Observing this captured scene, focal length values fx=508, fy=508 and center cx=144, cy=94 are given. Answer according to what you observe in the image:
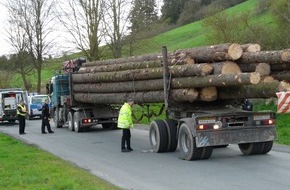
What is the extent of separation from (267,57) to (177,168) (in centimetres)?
331

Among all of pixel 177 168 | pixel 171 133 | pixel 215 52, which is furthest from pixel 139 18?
pixel 177 168

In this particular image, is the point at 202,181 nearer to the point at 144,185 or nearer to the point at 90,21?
the point at 144,185

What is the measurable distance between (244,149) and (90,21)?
23790 millimetres

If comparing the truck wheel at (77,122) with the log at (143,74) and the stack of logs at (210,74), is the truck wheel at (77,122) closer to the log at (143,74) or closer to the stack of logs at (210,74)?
the log at (143,74)

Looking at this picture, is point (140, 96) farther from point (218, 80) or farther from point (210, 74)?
point (218, 80)

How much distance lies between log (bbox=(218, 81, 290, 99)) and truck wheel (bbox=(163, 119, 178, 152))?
5.69 ft

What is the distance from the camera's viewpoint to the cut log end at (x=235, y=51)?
12.2 m

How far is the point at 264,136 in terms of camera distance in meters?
12.9

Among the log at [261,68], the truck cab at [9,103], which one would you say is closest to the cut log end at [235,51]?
the log at [261,68]

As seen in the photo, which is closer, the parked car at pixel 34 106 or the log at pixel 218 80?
the log at pixel 218 80

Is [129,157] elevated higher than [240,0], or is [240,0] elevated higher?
[240,0]

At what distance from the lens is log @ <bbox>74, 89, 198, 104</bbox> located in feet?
44.3

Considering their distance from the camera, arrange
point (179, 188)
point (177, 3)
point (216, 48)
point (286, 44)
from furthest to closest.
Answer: point (177, 3)
point (286, 44)
point (216, 48)
point (179, 188)

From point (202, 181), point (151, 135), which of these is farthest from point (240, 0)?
point (202, 181)
